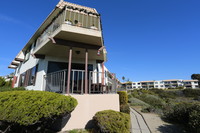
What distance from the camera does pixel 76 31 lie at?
15.8 feet

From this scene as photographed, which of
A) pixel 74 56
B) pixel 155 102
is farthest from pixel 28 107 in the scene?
pixel 155 102

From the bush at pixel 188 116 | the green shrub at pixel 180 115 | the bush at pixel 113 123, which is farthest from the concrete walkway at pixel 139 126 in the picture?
the green shrub at pixel 180 115

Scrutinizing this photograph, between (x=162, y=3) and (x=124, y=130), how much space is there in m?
9.78

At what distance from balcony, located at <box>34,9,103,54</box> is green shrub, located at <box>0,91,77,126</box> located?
9.65 ft

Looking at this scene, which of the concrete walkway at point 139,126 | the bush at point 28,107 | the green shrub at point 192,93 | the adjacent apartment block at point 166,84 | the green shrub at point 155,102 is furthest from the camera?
the adjacent apartment block at point 166,84

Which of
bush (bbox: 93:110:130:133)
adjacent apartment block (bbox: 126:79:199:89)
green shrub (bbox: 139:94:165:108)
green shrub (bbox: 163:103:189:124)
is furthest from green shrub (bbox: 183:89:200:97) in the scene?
adjacent apartment block (bbox: 126:79:199:89)

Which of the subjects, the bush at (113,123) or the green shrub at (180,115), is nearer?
the bush at (113,123)

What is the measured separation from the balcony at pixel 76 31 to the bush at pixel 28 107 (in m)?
2.94

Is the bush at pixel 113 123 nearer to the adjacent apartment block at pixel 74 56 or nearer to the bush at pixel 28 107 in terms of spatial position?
the adjacent apartment block at pixel 74 56

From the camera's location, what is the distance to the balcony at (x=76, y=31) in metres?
4.82

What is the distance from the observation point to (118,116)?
3645 millimetres

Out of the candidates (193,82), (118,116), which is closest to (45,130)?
(118,116)

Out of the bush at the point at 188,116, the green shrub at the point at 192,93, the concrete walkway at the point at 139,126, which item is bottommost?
the green shrub at the point at 192,93

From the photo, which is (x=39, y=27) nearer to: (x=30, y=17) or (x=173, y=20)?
(x=30, y=17)
